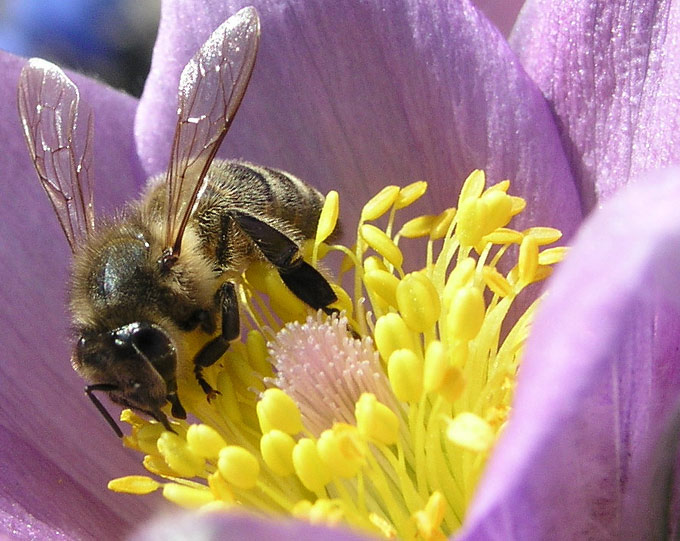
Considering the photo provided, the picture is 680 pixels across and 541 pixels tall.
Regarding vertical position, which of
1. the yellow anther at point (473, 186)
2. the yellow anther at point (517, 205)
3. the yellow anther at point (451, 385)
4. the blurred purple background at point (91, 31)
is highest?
the blurred purple background at point (91, 31)

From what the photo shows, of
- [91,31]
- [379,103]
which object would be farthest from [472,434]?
[91,31]

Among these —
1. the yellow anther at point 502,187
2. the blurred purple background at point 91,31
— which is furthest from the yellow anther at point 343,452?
the blurred purple background at point 91,31

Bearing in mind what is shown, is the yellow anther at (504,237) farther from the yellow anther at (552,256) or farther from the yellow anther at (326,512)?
the yellow anther at (326,512)

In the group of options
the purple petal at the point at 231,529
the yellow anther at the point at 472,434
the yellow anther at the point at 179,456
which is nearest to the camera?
the purple petal at the point at 231,529

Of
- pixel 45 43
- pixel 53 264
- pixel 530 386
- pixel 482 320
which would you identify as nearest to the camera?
pixel 530 386

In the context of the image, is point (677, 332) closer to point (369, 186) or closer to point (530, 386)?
point (530, 386)

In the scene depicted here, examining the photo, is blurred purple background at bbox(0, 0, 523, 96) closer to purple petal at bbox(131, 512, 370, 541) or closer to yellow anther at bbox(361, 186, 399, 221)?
yellow anther at bbox(361, 186, 399, 221)

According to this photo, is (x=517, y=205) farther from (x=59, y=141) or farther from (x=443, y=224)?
(x=59, y=141)

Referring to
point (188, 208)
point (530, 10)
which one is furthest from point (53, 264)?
point (530, 10)
